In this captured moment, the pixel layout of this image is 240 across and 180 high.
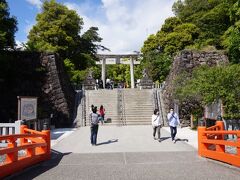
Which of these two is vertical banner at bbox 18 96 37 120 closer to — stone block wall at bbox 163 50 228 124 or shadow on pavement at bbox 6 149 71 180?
shadow on pavement at bbox 6 149 71 180

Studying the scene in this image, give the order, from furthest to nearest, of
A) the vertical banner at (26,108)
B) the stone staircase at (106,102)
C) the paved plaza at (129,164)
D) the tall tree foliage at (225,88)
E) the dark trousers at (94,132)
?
the stone staircase at (106,102)
the tall tree foliage at (225,88)
the vertical banner at (26,108)
the dark trousers at (94,132)
the paved plaza at (129,164)

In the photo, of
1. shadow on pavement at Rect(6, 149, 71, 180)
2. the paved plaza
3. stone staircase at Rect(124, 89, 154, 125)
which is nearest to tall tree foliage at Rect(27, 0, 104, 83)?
stone staircase at Rect(124, 89, 154, 125)

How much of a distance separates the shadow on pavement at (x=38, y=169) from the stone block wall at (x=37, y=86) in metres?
12.0

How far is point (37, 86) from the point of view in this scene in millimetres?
23094

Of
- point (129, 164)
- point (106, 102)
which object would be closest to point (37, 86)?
point (106, 102)

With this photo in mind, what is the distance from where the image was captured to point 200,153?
949 centimetres

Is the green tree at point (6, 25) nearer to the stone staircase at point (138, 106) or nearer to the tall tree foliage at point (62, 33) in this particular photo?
the stone staircase at point (138, 106)

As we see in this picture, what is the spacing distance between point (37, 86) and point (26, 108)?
32.6 ft

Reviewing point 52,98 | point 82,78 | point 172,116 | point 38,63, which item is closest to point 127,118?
point 52,98

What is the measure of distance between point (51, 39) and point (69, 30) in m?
2.37

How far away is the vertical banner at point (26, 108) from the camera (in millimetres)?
13070

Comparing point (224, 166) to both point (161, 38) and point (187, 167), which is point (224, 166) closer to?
point (187, 167)

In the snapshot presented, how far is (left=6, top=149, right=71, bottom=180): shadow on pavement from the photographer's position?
7.19m

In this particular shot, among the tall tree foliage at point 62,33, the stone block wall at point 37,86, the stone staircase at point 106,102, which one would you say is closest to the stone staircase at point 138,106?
the stone staircase at point 106,102
